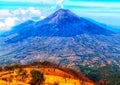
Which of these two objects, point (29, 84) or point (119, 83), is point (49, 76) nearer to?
point (29, 84)

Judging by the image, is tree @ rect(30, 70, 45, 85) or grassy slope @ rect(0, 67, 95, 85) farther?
grassy slope @ rect(0, 67, 95, 85)

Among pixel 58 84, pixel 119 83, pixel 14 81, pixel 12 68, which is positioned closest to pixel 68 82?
pixel 58 84

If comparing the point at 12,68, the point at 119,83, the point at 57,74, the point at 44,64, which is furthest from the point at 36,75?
the point at 119,83

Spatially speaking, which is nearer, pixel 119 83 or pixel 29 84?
pixel 29 84

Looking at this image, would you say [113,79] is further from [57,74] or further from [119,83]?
[57,74]

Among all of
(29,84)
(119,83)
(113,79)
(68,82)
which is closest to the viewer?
(29,84)

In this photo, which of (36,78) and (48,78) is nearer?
(36,78)

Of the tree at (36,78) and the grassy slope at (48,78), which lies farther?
the grassy slope at (48,78)

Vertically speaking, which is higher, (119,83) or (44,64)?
(44,64)

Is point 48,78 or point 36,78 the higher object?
point 36,78

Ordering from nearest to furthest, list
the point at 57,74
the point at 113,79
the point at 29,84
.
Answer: the point at 29,84 → the point at 57,74 → the point at 113,79
